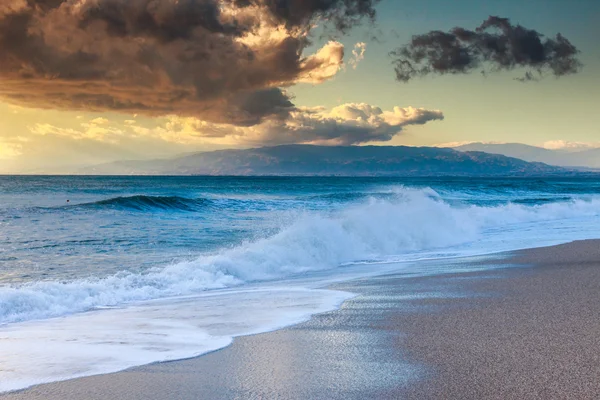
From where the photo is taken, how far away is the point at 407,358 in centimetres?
501

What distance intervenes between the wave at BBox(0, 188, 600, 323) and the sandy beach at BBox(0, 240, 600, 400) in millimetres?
4061

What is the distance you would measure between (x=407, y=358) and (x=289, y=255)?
9.34m

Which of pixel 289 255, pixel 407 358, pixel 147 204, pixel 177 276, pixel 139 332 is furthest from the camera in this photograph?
pixel 147 204

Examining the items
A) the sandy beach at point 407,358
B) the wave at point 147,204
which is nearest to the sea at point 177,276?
the sandy beach at point 407,358

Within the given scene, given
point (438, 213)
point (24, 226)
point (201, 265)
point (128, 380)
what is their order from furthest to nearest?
point (24, 226)
point (438, 213)
point (201, 265)
point (128, 380)

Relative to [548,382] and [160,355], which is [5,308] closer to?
[160,355]

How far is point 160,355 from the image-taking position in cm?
532

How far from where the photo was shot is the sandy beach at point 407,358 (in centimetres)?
420

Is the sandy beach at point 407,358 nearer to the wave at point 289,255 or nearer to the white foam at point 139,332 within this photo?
the white foam at point 139,332

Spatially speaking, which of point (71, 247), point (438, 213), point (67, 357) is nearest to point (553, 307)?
point (67, 357)

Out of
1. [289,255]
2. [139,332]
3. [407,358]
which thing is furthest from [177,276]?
[407,358]

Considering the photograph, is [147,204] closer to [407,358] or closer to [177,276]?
[177,276]

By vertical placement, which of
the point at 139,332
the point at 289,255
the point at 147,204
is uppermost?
the point at 147,204

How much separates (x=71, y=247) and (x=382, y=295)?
1183 cm
